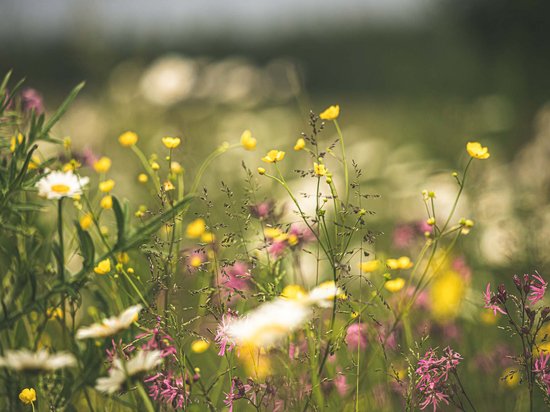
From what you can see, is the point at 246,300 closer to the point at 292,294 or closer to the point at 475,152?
the point at 292,294

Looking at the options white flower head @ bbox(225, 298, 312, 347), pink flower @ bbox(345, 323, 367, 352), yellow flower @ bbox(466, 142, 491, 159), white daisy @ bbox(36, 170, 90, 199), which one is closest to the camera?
white flower head @ bbox(225, 298, 312, 347)

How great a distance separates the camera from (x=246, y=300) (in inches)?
38.3

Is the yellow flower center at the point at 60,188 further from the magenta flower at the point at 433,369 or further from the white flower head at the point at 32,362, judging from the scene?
the magenta flower at the point at 433,369

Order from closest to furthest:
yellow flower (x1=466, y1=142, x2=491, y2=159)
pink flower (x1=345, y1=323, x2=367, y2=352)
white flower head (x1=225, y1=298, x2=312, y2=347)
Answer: white flower head (x1=225, y1=298, x2=312, y2=347) → yellow flower (x1=466, y1=142, x2=491, y2=159) → pink flower (x1=345, y1=323, x2=367, y2=352)

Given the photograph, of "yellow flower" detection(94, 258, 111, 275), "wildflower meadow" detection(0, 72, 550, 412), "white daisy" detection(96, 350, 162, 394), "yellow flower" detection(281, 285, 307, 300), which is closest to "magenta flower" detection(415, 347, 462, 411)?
"wildflower meadow" detection(0, 72, 550, 412)

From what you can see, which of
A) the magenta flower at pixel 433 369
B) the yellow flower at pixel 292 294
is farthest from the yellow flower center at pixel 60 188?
the magenta flower at pixel 433 369

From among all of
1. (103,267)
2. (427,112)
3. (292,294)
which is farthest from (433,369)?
(427,112)

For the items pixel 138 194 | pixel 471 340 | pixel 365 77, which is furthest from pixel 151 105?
pixel 365 77

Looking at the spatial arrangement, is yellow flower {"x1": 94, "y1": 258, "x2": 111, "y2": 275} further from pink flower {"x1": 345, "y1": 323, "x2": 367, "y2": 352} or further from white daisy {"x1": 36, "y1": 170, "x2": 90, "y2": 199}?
pink flower {"x1": 345, "y1": 323, "x2": 367, "y2": 352}

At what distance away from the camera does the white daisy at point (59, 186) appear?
73 cm

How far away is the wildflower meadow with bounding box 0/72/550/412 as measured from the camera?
0.74m

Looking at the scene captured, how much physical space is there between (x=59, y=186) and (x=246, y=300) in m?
0.34

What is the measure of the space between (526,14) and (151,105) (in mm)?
1557

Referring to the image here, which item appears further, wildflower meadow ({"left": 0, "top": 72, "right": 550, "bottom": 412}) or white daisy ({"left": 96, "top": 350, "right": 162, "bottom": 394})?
wildflower meadow ({"left": 0, "top": 72, "right": 550, "bottom": 412})
